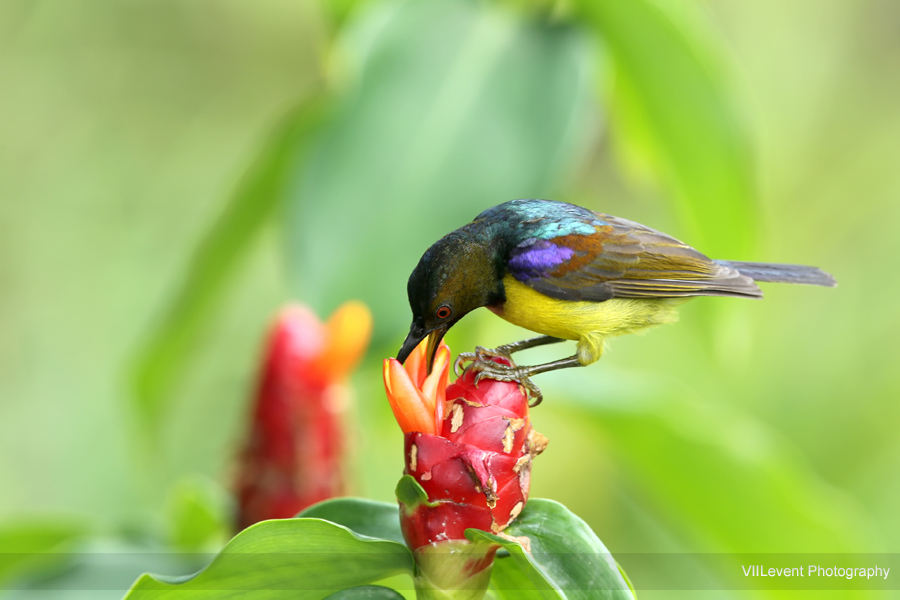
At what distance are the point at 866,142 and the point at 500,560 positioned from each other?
4.35 metres

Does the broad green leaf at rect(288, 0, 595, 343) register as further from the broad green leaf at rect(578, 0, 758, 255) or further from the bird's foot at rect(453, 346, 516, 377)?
the bird's foot at rect(453, 346, 516, 377)

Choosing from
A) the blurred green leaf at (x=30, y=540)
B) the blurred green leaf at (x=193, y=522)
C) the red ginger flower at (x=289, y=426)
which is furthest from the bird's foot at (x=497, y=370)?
the blurred green leaf at (x=30, y=540)

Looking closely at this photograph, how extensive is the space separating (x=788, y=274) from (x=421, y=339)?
421 mm

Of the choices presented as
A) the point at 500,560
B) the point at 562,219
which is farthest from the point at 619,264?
the point at 500,560

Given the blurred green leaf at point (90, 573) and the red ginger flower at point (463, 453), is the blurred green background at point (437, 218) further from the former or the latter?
the red ginger flower at point (463, 453)

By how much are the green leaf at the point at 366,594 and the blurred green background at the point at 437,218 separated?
0.76 meters

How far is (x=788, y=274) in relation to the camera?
895 millimetres

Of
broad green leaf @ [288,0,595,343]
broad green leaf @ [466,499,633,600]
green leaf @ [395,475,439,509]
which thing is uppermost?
broad green leaf @ [288,0,595,343]

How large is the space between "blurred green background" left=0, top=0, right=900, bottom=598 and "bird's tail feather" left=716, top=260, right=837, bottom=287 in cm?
73

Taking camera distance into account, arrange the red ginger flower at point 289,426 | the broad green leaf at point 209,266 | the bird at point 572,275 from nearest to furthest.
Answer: the bird at point 572,275
the red ginger flower at point 289,426
the broad green leaf at point 209,266

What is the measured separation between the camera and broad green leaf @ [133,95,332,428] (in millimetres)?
1948

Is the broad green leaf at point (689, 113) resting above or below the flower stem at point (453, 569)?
above

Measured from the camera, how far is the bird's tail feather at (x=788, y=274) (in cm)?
87

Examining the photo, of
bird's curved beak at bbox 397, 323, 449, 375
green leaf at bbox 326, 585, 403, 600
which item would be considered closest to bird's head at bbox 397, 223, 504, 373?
bird's curved beak at bbox 397, 323, 449, 375
